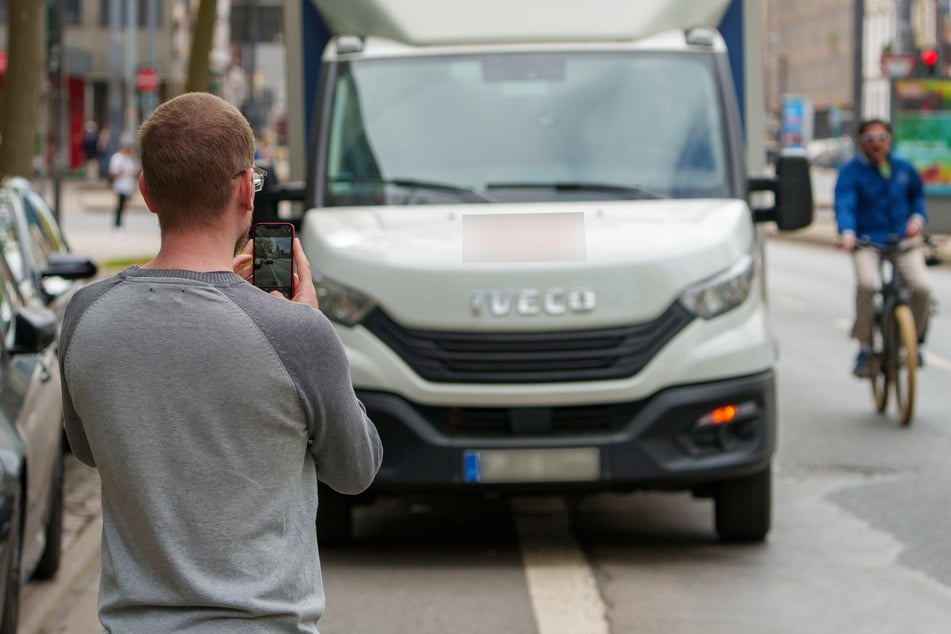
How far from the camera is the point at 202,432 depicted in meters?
2.83

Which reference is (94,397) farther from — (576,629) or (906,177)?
(906,177)

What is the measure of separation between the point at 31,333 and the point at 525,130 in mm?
2456

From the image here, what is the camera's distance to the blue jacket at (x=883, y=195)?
39.3 ft

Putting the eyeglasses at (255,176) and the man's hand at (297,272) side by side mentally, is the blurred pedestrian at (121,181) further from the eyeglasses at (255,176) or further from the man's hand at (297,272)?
the eyeglasses at (255,176)

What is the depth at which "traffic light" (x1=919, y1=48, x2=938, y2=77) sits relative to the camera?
3097cm

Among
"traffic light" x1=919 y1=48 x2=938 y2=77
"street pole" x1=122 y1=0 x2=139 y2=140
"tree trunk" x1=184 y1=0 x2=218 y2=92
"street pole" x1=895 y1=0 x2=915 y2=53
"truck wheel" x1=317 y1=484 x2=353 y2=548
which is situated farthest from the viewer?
"street pole" x1=122 y1=0 x2=139 y2=140

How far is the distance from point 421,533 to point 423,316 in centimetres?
135

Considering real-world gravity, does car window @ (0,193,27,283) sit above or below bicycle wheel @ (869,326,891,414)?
above

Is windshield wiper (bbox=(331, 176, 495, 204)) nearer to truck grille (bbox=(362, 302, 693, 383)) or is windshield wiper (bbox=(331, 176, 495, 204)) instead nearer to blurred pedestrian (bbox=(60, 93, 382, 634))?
truck grille (bbox=(362, 302, 693, 383))

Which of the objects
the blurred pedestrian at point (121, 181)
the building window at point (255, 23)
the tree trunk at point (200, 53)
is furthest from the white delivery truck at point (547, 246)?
the blurred pedestrian at point (121, 181)

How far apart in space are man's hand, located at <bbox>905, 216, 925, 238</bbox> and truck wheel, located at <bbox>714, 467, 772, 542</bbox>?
4.53m

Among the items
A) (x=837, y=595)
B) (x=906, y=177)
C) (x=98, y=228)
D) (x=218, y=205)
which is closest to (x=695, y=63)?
(x=837, y=595)

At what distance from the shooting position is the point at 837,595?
6848 millimetres

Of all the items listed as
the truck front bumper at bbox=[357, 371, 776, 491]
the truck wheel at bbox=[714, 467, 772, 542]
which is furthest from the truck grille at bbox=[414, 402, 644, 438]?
the truck wheel at bbox=[714, 467, 772, 542]
